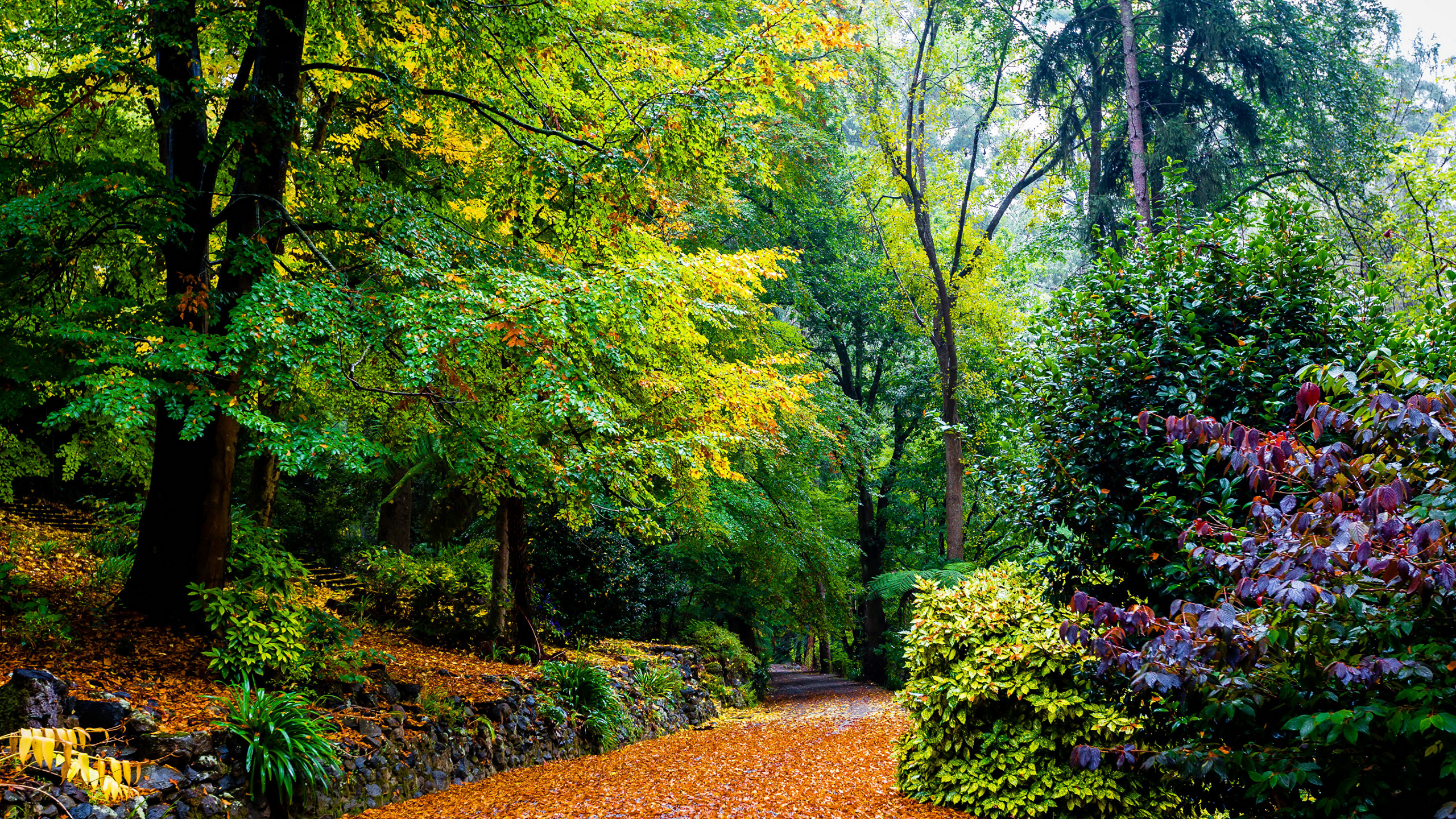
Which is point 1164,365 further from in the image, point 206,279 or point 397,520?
point 397,520

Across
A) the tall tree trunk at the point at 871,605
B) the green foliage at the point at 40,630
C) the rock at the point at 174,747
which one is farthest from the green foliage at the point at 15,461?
the tall tree trunk at the point at 871,605

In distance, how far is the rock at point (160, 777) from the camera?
13.9 feet

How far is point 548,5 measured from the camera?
669 centimetres

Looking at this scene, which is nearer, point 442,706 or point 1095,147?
point 442,706

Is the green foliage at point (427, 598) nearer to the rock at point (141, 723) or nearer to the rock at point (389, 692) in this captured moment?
the rock at point (389, 692)

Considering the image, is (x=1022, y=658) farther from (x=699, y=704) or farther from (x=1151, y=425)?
(x=699, y=704)

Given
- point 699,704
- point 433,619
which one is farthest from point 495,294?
point 699,704

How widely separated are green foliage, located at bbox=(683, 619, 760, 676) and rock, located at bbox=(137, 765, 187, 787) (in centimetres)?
982

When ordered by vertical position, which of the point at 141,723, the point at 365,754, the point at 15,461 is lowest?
the point at 365,754

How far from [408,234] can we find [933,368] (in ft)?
45.8

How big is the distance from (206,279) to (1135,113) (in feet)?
41.3

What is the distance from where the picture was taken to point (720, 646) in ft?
47.0

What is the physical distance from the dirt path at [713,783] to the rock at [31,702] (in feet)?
6.65

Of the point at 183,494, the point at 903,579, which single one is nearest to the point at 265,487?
the point at 183,494
